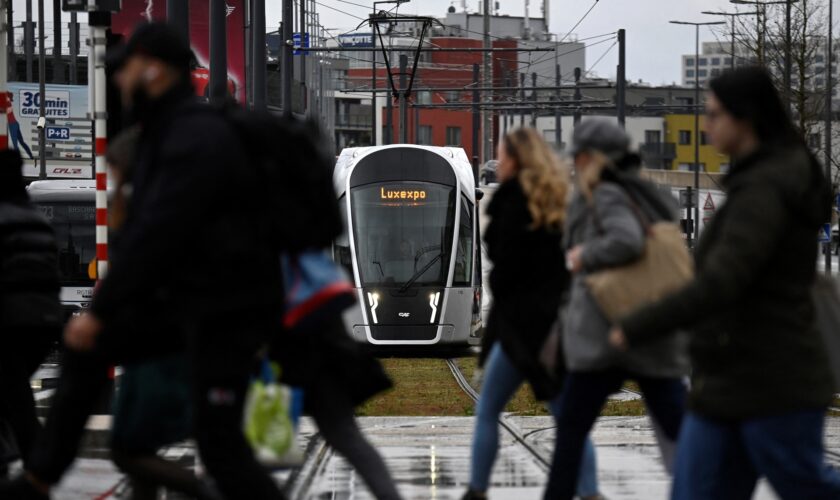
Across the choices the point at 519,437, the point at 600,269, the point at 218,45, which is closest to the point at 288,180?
the point at 600,269

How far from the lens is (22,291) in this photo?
7.53 metres

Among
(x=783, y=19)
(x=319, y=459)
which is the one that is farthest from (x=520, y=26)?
(x=319, y=459)

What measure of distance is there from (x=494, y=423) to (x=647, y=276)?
1.51 m

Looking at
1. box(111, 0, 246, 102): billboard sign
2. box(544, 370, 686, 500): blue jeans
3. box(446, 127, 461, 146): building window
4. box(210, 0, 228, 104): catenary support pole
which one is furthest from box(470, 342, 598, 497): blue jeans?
box(446, 127, 461, 146): building window

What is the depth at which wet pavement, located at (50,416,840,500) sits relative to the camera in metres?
8.38

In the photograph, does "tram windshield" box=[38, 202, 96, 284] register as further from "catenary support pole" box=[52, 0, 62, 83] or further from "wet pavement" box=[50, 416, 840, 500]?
"catenary support pole" box=[52, 0, 62, 83]

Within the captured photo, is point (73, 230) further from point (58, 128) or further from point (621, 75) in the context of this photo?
point (58, 128)

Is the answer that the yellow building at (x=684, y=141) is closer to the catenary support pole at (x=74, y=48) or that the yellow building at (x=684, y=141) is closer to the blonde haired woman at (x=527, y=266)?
the catenary support pole at (x=74, y=48)

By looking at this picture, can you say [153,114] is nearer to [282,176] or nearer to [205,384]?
[282,176]

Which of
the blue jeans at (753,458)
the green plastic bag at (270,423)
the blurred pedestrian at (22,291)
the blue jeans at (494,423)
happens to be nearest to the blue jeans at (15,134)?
the blurred pedestrian at (22,291)

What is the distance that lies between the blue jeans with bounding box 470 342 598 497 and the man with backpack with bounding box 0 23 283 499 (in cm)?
213

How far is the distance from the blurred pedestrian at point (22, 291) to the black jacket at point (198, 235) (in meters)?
2.62

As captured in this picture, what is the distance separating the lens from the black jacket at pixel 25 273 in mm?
7504

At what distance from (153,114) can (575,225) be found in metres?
1.83
